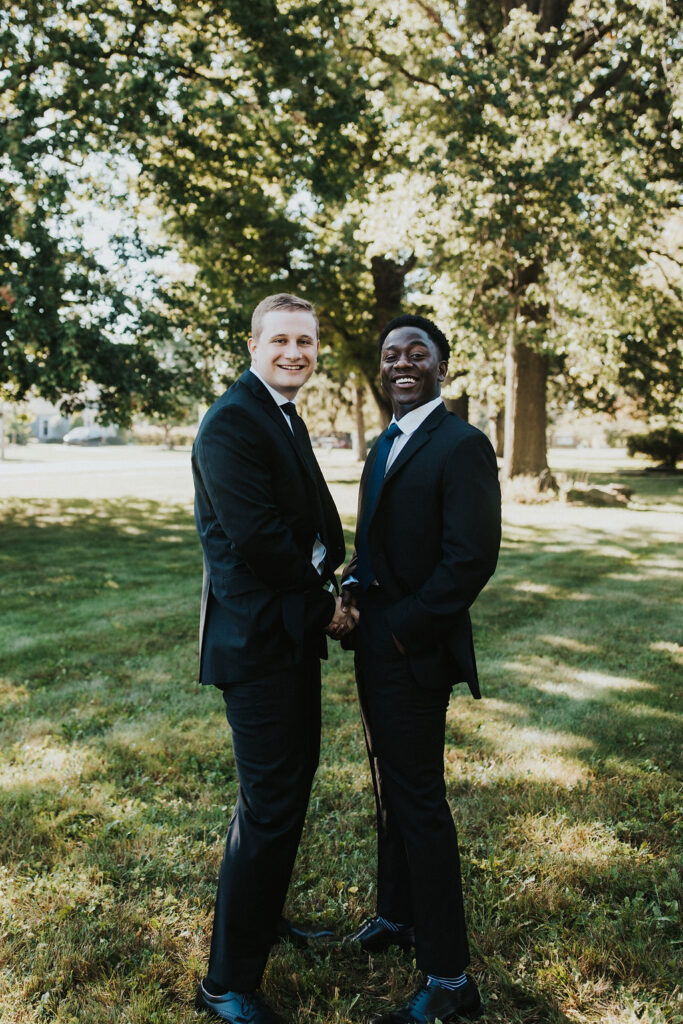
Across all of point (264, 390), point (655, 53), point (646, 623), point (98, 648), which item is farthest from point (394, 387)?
point (655, 53)

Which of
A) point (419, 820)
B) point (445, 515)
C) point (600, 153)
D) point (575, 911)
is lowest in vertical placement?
point (575, 911)

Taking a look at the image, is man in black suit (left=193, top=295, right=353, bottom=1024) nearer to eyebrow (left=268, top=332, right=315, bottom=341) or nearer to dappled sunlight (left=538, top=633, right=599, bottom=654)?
eyebrow (left=268, top=332, right=315, bottom=341)

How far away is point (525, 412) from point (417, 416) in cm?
1607

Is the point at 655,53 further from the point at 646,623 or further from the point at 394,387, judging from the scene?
the point at 394,387

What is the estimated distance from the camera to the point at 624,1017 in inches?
100

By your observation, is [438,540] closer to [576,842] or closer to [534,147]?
[576,842]

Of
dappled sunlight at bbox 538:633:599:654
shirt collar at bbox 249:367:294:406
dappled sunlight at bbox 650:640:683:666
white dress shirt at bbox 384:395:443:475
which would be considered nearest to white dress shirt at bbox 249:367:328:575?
shirt collar at bbox 249:367:294:406

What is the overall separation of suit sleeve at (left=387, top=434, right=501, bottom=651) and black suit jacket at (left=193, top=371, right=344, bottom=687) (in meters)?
0.34

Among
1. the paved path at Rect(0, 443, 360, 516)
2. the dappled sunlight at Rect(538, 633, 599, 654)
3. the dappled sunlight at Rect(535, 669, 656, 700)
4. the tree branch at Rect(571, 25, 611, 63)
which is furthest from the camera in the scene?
the paved path at Rect(0, 443, 360, 516)

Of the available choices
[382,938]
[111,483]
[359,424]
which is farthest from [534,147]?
[359,424]

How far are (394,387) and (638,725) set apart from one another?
352 cm

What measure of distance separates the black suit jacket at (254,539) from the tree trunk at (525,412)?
52.7ft

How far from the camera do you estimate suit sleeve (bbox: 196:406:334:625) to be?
2.37 m

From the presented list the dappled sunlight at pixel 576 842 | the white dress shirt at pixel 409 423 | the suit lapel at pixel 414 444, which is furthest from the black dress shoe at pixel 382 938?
the white dress shirt at pixel 409 423
